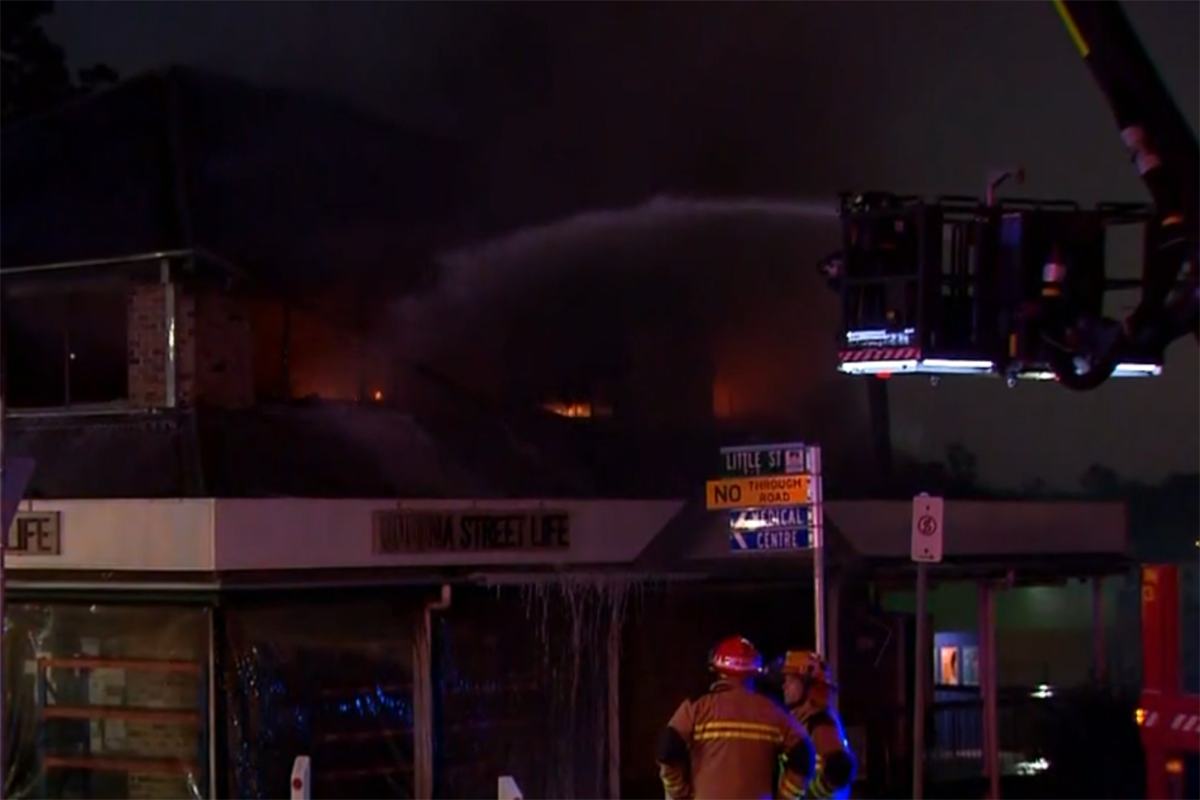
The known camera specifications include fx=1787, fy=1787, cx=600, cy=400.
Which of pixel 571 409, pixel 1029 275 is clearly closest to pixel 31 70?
pixel 571 409

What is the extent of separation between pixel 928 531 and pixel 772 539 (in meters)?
1.04

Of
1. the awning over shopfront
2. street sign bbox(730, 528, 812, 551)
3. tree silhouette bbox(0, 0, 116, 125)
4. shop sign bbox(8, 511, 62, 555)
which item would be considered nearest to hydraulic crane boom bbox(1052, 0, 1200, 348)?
street sign bbox(730, 528, 812, 551)

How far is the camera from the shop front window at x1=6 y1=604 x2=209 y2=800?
41.9 feet

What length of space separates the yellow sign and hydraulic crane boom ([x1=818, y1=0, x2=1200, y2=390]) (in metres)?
1.82

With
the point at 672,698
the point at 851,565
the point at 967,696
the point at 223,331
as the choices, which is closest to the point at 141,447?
the point at 223,331

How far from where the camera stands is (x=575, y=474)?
15.7 m

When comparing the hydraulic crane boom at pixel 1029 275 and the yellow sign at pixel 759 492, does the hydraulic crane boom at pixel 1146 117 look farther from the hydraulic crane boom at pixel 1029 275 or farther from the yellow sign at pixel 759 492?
the yellow sign at pixel 759 492

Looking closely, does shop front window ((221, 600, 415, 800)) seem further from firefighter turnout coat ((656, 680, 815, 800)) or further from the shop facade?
firefighter turnout coat ((656, 680, 815, 800))

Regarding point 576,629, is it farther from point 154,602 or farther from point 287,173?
point 287,173

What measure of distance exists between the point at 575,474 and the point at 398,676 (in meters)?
2.83

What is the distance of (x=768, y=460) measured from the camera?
1148 centimetres

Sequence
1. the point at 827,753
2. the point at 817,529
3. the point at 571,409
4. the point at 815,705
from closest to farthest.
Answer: the point at 827,753, the point at 815,705, the point at 817,529, the point at 571,409

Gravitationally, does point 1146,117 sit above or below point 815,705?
above

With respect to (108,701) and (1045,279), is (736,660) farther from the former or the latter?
(108,701)
